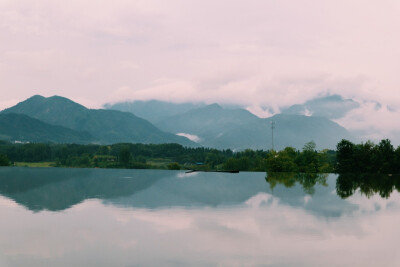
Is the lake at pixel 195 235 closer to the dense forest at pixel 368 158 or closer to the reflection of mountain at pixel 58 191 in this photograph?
the reflection of mountain at pixel 58 191

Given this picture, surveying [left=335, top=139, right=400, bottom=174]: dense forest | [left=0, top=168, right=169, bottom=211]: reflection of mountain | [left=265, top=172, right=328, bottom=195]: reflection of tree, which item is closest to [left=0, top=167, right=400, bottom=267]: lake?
[left=0, top=168, right=169, bottom=211]: reflection of mountain

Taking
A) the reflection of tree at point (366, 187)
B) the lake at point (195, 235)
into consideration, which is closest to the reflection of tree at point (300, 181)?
the reflection of tree at point (366, 187)

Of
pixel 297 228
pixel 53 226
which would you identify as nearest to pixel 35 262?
pixel 53 226

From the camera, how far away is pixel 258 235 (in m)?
37.5

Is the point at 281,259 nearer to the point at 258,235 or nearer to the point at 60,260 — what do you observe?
the point at 258,235

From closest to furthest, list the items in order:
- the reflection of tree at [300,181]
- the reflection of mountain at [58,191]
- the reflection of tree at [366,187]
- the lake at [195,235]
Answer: the lake at [195,235] → the reflection of mountain at [58,191] → the reflection of tree at [366,187] → the reflection of tree at [300,181]

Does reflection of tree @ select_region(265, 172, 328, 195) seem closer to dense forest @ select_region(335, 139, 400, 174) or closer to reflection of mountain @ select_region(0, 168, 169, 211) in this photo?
reflection of mountain @ select_region(0, 168, 169, 211)

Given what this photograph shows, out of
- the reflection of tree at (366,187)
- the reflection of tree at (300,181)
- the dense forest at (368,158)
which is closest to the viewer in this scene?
the reflection of tree at (366,187)

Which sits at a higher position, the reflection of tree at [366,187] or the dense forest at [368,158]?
the dense forest at [368,158]

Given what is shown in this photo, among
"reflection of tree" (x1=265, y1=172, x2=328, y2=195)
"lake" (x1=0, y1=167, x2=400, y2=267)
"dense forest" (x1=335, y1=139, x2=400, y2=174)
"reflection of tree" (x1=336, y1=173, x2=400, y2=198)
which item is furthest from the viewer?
"dense forest" (x1=335, y1=139, x2=400, y2=174)

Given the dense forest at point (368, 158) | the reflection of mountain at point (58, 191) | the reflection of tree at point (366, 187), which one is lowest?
the reflection of tree at point (366, 187)

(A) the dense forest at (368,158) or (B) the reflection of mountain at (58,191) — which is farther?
(A) the dense forest at (368,158)

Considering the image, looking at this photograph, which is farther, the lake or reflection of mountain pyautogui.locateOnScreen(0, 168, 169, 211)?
reflection of mountain pyautogui.locateOnScreen(0, 168, 169, 211)

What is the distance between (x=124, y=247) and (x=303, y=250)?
13444 mm
